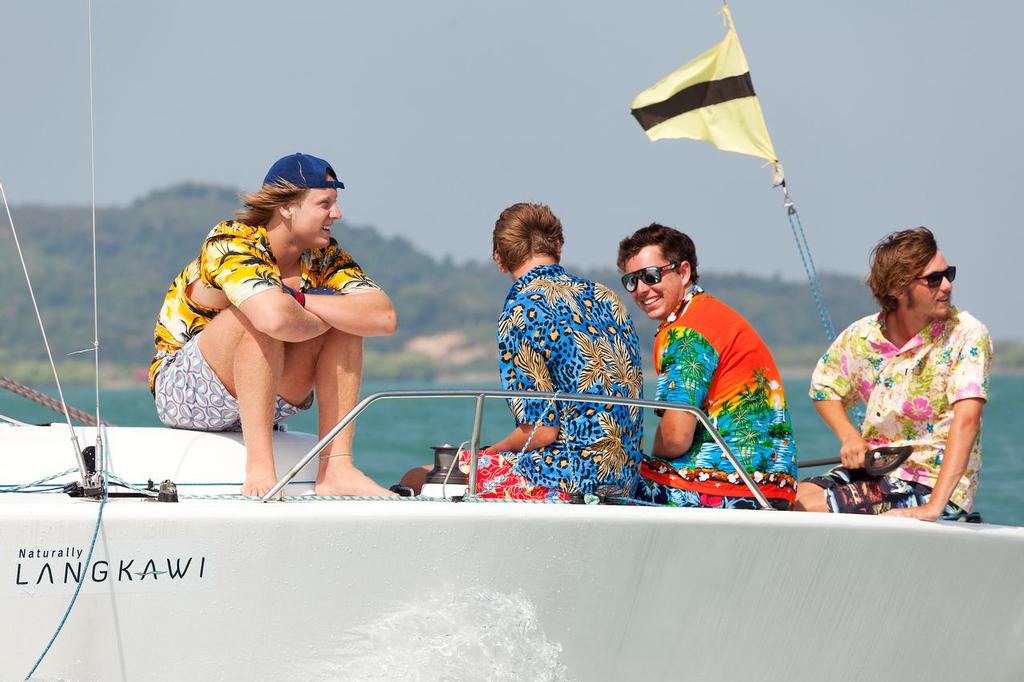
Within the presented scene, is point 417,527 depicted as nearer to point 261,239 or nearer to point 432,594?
point 432,594

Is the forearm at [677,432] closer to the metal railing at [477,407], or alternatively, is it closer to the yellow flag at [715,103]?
the metal railing at [477,407]

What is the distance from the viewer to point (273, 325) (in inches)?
173

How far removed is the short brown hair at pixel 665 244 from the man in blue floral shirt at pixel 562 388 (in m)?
0.24

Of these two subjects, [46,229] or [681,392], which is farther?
[46,229]

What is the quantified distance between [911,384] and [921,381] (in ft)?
0.12

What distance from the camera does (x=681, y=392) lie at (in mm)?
4691

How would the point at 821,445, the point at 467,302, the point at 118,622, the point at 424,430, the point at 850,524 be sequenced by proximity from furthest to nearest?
the point at 467,302
the point at 424,430
the point at 821,445
the point at 850,524
the point at 118,622

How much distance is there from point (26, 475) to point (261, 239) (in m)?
1.04

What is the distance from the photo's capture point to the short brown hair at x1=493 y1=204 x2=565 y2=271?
4.89 m

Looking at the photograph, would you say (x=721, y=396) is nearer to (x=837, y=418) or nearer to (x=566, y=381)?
(x=566, y=381)

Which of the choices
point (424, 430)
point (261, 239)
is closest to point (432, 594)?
point (261, 239)

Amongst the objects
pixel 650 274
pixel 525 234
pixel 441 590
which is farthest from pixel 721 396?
pixel 441 590

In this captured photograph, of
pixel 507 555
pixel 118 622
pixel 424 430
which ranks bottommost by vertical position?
pixel 424 430

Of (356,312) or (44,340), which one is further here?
(356,312)
